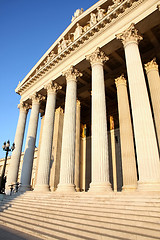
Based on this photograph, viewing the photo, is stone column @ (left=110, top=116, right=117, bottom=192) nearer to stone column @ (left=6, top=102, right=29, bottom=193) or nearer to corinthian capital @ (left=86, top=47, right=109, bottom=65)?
corinthian capital @ (left=86, top=47, right=109, bottom=65)

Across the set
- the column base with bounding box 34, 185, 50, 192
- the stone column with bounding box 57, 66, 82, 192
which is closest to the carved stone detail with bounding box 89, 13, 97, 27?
the stone column with bounding box 57, 66, 82, 192

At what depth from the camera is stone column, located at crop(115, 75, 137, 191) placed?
14310mm

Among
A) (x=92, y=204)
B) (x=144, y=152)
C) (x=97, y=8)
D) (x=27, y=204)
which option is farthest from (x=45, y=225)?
(x=97, y=8)

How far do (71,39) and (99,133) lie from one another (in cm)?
1499

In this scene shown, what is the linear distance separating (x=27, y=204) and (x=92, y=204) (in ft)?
19.6

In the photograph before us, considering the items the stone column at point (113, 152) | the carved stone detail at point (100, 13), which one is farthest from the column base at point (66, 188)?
the carved stone detail at point (100, 13)

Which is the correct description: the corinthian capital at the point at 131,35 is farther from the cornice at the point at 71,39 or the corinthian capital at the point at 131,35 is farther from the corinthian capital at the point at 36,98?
the corinthian capital at the point at 36,98

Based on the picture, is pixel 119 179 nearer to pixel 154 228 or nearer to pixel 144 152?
pixel 144 152

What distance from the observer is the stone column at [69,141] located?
13.8 meters

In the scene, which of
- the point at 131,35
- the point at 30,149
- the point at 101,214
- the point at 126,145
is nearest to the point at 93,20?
the point at 131,35

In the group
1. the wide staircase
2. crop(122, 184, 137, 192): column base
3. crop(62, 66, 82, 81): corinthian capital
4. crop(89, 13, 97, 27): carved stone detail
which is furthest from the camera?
crop(62, 66, 82, 81): corinthian capital

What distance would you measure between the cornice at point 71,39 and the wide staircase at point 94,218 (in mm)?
15323

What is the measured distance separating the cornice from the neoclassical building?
8 centimetres

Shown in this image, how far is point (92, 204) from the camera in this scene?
30.3ft
